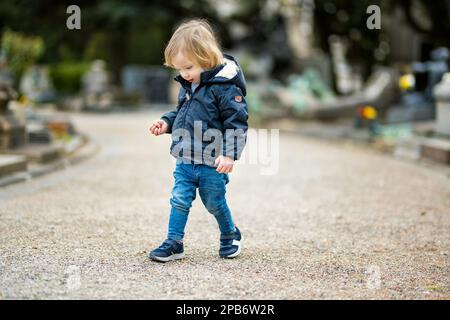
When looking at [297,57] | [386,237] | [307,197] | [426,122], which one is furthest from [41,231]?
[297,57]

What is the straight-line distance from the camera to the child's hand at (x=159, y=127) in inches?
181

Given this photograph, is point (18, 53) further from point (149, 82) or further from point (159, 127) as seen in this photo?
point (149, 82)

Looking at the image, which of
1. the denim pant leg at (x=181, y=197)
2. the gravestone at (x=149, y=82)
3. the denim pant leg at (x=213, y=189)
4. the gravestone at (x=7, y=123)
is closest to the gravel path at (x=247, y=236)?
the denim pant leg at (x=181, y=197)

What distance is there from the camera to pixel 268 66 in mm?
27875

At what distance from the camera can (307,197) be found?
25.2 feet

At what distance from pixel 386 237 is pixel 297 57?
75.7 ft

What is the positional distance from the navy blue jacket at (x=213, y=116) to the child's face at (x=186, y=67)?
40mm

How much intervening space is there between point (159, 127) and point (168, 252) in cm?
76

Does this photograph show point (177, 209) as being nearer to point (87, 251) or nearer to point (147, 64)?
point (87, 251)

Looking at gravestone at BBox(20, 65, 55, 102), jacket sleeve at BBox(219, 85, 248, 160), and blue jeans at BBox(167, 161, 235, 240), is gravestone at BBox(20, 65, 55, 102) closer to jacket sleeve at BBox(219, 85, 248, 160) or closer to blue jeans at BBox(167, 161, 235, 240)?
blue jeans at BBox(167, 161, 235, 240)

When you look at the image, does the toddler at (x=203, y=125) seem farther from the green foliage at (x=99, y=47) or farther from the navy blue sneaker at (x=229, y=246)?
the green foliage at (x=99, y=47)

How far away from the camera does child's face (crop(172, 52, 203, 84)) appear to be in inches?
174

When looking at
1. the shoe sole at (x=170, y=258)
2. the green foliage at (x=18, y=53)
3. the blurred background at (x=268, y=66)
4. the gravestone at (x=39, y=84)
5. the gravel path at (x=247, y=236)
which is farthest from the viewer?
the gravestone at (x=39, y=84)

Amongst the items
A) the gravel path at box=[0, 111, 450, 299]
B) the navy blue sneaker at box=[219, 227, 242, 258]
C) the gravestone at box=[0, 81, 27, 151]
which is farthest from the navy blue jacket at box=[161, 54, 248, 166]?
the gravestone at box=[0, 81, 27, 151]
